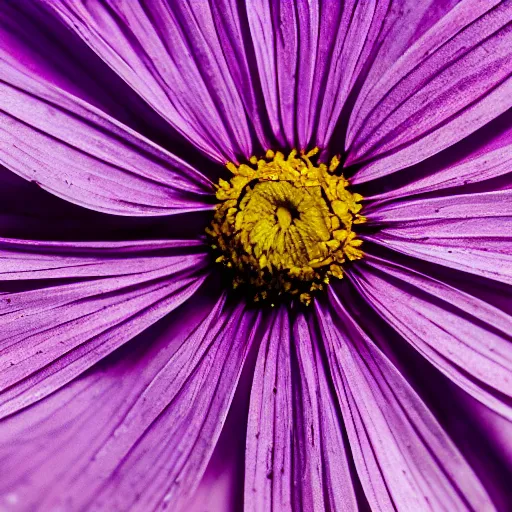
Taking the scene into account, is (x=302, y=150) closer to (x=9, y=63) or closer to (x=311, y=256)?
(x=311, y=256)

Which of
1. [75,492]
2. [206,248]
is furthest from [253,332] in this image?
[75,492]

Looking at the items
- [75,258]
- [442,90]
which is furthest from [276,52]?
[75,258]

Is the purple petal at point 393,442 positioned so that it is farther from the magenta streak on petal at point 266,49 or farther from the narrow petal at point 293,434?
the magenta streak on petal at point 266,49

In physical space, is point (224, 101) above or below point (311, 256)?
above

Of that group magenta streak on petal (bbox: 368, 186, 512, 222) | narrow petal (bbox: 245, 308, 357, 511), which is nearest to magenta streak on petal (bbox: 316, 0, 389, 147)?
magenta streak on petal (bbox: 368, 186, 512, 222)

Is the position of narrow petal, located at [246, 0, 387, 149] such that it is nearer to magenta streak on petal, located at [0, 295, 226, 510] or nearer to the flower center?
the flower center

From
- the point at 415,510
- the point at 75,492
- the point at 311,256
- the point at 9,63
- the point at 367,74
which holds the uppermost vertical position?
the point at 9,63
